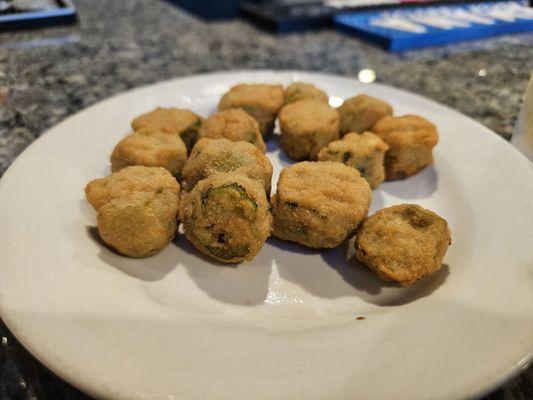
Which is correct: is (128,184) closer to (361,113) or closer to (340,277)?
(340,277)

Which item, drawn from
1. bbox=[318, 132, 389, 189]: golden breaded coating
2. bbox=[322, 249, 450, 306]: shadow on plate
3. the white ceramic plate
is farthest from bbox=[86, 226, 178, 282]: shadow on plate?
bbox=[318, 132, 389, 189]: golden breaded coating

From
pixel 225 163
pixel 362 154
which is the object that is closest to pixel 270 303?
pixel 225 163

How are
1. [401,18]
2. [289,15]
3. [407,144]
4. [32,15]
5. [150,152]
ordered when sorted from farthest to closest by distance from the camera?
[289,15] < [401,18] < [32,15] < [407,144] < [150,152]

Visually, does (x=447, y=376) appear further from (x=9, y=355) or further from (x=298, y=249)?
(x=9, y=355)

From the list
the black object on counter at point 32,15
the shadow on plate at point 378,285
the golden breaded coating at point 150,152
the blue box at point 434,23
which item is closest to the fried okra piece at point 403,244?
the shadow on plate at point 378,285

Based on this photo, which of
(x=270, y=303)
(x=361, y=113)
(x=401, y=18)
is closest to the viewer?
(x=270, y=303)

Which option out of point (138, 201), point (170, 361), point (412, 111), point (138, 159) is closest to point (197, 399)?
point (170, 361)

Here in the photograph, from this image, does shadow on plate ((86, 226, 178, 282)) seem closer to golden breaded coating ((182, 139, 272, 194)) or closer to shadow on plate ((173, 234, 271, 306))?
shadow on plate ((173, 234, 271, 306))

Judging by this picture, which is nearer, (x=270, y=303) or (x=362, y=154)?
(x=270, y=303)
